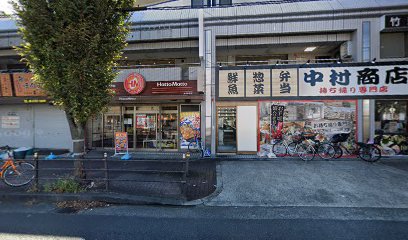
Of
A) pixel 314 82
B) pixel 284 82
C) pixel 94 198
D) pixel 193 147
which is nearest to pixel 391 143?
pixel 314 82

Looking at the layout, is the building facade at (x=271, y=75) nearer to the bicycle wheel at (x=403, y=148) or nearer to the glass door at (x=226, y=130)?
the glass door at (x=226, y=130)

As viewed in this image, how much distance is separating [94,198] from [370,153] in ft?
35.5

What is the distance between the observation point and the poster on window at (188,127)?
1229 centimetres

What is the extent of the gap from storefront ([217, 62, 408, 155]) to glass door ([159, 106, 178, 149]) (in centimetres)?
256

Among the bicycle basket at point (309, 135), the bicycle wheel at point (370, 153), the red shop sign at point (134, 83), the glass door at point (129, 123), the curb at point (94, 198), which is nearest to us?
the curb at point (94, 198)

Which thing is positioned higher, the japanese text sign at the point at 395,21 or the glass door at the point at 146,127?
the japanese text sign at the point at 395,21

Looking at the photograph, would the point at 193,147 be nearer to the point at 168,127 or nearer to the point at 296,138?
the point at 168,127

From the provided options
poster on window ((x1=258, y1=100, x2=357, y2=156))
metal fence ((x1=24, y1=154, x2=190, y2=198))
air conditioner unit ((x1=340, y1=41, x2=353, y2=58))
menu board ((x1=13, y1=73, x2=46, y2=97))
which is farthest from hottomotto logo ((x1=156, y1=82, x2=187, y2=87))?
air conditioner unit ((x1=340, y1=41, x2=353, y2=58))

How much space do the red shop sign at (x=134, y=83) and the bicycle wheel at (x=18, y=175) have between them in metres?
5.48

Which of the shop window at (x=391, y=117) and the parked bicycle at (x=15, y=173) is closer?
the parked bicycle at (x=15, y=173)

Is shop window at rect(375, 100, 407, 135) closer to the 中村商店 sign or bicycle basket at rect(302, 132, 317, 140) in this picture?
the 中村商店 sign

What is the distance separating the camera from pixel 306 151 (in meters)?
10.5

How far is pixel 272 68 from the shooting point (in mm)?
11172

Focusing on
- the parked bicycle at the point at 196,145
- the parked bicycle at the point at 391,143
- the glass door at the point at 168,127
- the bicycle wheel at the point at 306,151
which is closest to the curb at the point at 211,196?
the parked bicycle at the point at 196,145
